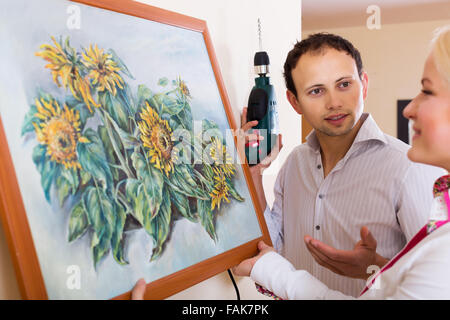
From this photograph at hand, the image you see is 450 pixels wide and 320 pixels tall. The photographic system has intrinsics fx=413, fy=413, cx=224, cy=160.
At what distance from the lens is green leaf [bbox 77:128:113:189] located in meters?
0.71

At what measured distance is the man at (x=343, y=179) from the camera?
1.08 metres

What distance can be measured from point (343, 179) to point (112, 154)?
74 cm

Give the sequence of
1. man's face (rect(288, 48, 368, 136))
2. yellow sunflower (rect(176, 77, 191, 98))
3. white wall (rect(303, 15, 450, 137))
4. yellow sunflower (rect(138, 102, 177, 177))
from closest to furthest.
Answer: yellow sunflower (rect(138, 102, 177, 177))
yellow sunflower (rect(176, 77, 191, 98))
man's face (rect(288, 48, 368, 136))
white wall (rect(303, 15, 450, 137))

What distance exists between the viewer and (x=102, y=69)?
0.79 m

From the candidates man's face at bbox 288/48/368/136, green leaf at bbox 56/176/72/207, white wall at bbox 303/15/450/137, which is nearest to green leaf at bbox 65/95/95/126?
green leaf at bbox 56/176/72/207

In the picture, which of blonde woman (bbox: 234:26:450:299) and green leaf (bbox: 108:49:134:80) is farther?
green leaf (bbox: 108:49:134:80)

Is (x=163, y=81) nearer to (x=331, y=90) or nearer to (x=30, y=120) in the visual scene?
(x=30, y=120)

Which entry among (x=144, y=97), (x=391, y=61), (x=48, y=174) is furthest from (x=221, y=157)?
(x=391, y=61)

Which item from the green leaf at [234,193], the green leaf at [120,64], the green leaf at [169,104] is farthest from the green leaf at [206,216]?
the green leaf at [120,64]

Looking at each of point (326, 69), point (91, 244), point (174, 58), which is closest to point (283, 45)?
point (326, 69)

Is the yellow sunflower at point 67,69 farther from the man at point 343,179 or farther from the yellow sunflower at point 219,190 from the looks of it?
the man at point 343,179

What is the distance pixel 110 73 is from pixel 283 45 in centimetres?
106

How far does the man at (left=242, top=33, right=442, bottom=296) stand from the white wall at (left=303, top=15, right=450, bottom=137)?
4.34 m

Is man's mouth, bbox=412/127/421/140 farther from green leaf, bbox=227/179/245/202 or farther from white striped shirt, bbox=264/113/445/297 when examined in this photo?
green leaf, bbox=227/179/245/202
